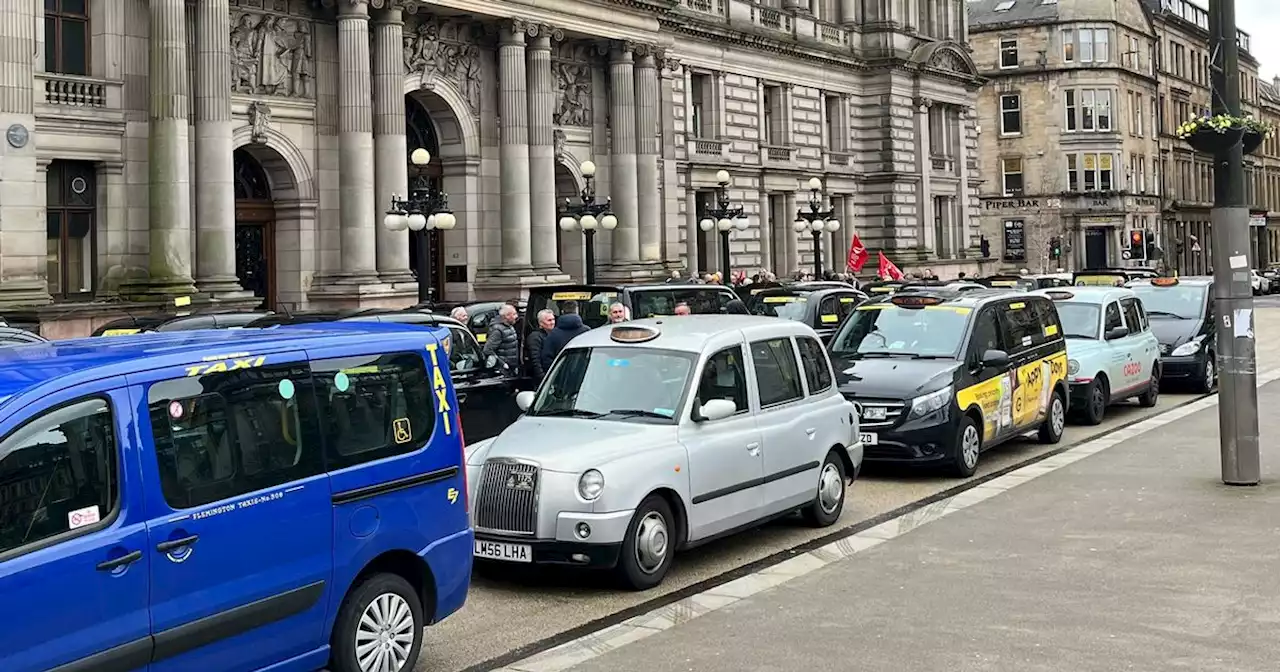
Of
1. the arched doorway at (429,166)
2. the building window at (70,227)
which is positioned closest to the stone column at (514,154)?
the arched doorway at (429,166)

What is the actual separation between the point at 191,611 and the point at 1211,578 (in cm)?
715

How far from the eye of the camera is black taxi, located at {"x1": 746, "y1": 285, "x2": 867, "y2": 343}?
22.1 m

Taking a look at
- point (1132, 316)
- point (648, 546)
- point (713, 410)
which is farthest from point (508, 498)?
point (1132, 316)

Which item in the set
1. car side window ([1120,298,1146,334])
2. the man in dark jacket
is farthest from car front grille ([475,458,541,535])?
car side window ([1120,298,1146,334])

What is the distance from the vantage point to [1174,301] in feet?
82.4

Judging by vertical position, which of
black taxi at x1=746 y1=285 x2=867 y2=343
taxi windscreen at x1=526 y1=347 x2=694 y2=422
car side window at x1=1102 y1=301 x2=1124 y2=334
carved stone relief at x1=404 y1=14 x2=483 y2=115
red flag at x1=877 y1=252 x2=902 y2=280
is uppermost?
carved stone relief at x1=404 y1=14 x2=483 y2=115

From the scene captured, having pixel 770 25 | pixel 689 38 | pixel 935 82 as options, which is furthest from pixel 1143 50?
pixel 689 38

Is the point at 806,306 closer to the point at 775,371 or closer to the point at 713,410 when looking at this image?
the point at 775,371

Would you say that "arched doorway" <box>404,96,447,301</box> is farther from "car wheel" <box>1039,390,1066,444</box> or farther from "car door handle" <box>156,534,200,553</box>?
"car door handle" <box>156,534,200,553</box>

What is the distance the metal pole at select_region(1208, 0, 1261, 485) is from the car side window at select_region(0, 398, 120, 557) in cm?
1110

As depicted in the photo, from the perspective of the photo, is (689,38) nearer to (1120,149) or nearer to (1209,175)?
(1120,149)

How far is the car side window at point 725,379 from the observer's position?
1083cm

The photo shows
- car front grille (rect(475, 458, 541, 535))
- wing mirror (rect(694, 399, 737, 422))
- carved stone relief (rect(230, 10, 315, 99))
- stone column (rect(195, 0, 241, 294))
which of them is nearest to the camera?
car front grille (rect(475, 458, 541, 535))

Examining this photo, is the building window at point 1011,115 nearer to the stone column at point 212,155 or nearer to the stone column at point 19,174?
the stone column at point 212,155
